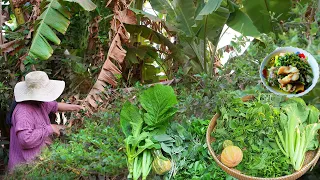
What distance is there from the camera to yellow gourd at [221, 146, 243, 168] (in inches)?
71.1

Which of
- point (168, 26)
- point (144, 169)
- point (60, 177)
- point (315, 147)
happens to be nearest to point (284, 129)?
point (315, 147)

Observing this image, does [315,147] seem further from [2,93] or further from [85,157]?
[2,93]

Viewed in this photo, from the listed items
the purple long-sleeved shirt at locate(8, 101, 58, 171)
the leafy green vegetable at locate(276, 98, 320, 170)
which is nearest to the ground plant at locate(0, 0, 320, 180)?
the leafy green vegetable at locate(276, 98, 320, 170)

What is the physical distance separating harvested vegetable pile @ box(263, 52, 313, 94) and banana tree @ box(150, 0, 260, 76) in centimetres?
138

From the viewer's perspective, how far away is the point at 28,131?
2.96 meters

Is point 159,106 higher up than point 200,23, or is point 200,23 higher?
point 200,23

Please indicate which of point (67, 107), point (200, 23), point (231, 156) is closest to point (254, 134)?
point (231, 156)

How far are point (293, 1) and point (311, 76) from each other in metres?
1.57

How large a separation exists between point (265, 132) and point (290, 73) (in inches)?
10.9

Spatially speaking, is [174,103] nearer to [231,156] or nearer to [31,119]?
[231,156]

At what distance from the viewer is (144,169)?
204cm

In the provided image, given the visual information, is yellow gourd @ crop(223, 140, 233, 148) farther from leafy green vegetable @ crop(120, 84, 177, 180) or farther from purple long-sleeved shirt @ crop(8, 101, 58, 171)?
purple long-sleeved shirt @ crop(8, 101, 58, 171)

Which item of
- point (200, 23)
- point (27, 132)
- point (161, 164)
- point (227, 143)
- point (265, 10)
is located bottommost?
point (27, 132)

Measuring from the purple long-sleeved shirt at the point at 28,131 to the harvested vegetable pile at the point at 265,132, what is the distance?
1.48 m
